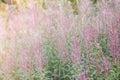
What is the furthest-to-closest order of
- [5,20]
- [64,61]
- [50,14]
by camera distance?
[5,20] → [50,14] → [64,61]

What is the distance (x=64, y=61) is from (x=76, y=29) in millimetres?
674

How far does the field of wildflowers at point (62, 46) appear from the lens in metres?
4.24

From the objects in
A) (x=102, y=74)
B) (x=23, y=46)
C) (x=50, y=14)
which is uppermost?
(x=50, y=14)

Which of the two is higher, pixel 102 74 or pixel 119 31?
pixel 119 31

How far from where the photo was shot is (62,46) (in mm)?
4508

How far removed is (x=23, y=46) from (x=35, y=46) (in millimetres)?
519

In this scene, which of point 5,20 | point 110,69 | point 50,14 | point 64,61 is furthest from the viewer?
point 5,20

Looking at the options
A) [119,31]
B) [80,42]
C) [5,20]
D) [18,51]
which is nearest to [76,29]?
[80,42]

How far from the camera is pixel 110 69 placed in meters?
4.17

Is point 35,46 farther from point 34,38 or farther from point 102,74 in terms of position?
point 102,74

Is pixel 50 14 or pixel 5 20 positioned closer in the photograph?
pixel 50 14

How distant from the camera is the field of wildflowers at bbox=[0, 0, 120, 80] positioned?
4242mm

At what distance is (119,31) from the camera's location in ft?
15.5

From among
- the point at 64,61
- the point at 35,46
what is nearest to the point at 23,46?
the point at 35,46
